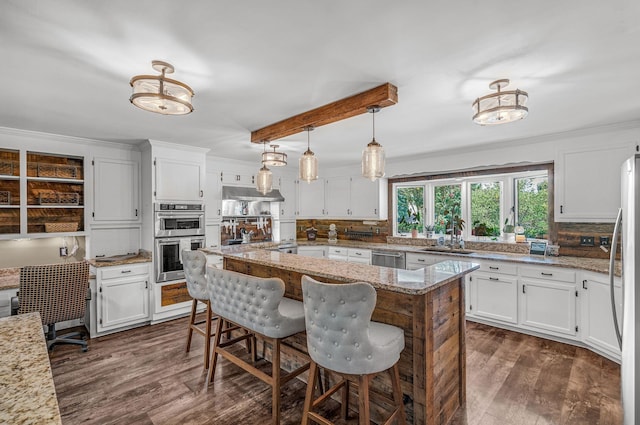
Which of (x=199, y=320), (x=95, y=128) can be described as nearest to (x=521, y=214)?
(x=199, y=320)

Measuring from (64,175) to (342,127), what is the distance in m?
3.49

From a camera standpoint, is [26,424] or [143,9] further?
[143,9]

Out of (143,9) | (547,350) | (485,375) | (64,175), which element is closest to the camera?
(143,9)

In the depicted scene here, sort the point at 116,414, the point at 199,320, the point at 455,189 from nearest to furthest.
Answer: the point at 116,414, the point at 199,320, the point at 455,189

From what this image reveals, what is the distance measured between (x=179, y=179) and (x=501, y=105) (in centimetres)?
383

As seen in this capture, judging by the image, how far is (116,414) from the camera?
221 centimetres

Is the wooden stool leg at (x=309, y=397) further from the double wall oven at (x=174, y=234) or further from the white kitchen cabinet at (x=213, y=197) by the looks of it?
the white kitchen cabinet at (x=213, y=197)

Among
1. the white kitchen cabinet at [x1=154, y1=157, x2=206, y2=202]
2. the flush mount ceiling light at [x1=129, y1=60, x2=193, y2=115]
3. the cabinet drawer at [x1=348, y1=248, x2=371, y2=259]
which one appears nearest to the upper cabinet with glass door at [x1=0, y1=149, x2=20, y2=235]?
the white kitchen cabinet at [x1=154, y1=157, x2=206, y2=202]

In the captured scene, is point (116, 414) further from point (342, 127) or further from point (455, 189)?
point (455, 189)

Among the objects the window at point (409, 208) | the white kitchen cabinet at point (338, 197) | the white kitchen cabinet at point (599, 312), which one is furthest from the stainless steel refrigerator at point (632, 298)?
the white kitchen cabinet at point (338, 197)

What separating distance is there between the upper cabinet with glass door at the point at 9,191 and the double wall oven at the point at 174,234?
4.77 feet

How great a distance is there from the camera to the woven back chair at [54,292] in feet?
9.54

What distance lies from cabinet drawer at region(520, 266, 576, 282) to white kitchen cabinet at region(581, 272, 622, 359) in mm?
117

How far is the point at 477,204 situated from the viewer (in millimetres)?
4781
